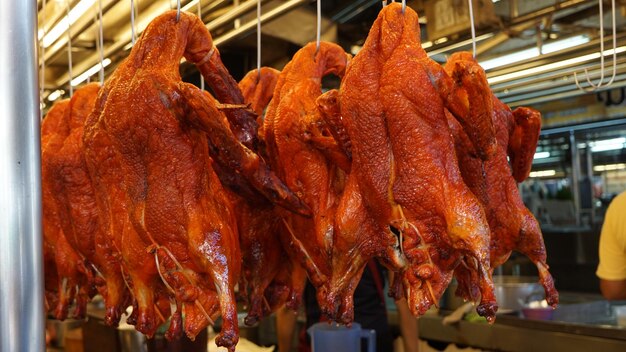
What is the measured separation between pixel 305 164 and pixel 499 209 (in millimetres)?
472

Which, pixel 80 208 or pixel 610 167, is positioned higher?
pixel 610 167

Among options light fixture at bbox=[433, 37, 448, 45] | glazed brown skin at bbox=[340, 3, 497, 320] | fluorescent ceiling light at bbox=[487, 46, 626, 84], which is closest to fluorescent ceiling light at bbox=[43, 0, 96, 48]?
glazed brown skin at bbox=[340, 3, 497, 320]

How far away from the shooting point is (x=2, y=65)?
1.09 meters

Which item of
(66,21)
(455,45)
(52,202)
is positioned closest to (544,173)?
(455,45)

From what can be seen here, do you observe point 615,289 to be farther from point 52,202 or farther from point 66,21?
point 66,21

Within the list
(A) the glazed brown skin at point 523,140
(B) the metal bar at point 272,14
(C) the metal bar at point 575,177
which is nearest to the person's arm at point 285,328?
(B) the metal bar at point 272,14

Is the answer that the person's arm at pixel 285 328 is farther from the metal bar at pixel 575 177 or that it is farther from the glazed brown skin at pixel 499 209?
the metal bar at pixel 575 177

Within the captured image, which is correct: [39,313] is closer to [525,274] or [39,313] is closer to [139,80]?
[139,80]

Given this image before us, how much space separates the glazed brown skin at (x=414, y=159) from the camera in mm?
1428

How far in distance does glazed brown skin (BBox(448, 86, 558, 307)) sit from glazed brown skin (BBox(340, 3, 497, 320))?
0.27 feet

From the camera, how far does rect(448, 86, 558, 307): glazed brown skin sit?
157 centimetres

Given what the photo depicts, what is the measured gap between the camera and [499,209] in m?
1.60

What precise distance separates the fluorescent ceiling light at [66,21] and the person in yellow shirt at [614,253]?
2.66 metres

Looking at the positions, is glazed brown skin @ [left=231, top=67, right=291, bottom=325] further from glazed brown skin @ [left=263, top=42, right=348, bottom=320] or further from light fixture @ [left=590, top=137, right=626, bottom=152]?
light fixture @ [left=590, top=137, right=626, bottom=152]
